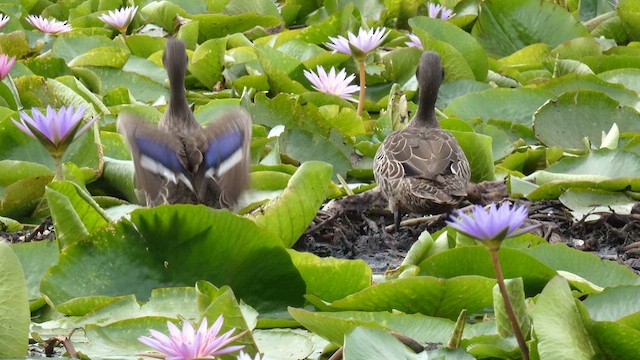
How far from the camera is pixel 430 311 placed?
3881 mm

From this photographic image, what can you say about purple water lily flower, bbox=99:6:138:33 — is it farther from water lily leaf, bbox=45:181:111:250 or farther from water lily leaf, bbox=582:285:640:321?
water lily leaf, bbox=582:285:640:321

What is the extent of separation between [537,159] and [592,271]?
6.77 feet

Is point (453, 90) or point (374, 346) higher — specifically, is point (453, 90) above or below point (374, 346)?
below

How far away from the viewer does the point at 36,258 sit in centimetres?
429

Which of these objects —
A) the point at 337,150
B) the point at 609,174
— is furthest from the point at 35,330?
the point at 609,174

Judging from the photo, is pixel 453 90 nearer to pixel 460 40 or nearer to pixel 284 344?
pixel 460 40

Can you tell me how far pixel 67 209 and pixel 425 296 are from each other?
1.21 metres

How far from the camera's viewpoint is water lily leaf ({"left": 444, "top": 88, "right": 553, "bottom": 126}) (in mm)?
6801

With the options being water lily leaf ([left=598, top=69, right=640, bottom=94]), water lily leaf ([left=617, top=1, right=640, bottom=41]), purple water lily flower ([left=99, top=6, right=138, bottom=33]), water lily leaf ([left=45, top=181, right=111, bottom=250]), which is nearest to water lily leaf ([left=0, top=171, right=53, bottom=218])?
water lily leaf ([left=45, top=181, right=111, bottom=250])

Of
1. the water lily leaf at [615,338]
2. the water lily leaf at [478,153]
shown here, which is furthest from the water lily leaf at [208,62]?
the water lily leaf at [615,338]

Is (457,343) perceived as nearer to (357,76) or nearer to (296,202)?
(296,202)

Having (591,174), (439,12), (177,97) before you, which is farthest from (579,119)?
(439,12)

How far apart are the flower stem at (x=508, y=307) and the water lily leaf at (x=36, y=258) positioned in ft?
5.83

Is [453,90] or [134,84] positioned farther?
→ [453,90]
